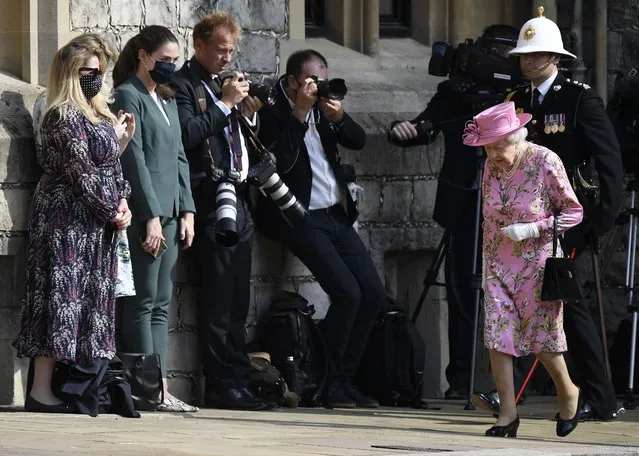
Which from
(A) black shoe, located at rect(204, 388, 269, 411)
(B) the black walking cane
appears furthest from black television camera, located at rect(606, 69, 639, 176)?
(A) black shoe, located at rect(204, 388, 269, 411)

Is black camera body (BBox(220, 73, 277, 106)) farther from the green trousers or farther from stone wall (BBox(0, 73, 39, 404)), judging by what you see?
stone wall (BBox(0, 73, 39, 404))

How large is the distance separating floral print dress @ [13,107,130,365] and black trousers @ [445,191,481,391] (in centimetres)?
286

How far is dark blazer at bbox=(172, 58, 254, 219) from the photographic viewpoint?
10445 mm

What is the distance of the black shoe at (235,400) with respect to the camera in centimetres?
1055

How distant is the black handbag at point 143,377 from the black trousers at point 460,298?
2.47m

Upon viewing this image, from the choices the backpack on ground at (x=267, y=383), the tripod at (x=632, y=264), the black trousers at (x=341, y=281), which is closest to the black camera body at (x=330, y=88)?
the black trousers at (x=341, y=281)

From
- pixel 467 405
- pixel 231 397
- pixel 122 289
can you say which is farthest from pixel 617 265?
pixel 122 289

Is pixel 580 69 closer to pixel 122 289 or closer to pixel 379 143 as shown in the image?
pixel 379 143

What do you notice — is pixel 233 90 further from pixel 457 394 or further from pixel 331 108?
pixel 457 394

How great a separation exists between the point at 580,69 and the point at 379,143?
1655mm

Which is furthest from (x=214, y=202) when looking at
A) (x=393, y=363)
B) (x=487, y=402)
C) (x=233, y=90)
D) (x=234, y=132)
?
(x=487, y=402)

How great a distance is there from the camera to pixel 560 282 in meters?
9.08

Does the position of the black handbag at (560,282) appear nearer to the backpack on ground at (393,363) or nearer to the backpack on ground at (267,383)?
the backpack on ground at (267,383)

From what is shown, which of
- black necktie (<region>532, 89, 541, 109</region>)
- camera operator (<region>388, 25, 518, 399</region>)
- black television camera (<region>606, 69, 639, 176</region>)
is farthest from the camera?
black television camera (<region>606, 69, 639, 176</region>)
